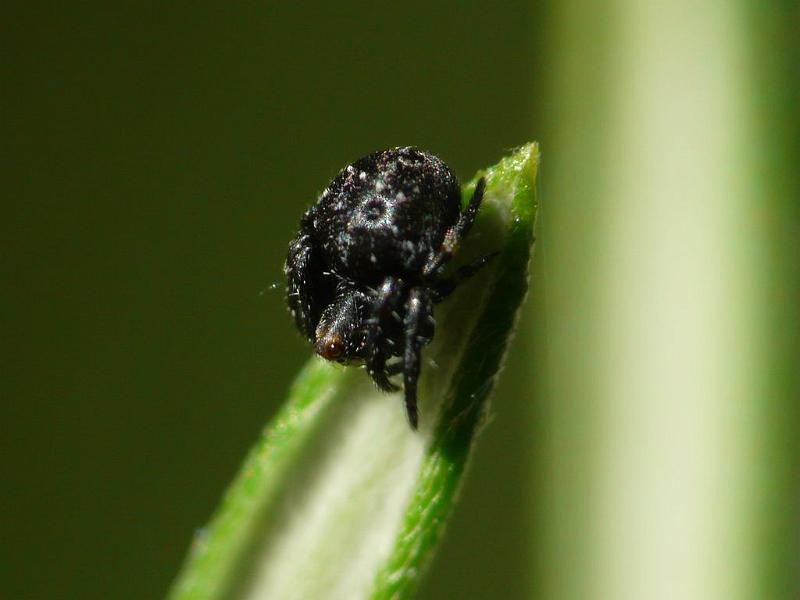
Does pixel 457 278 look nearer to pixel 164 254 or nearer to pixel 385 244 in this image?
pixel 385 244

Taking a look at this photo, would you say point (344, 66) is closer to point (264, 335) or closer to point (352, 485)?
point (264, 335)

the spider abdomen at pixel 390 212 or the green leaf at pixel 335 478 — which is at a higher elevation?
the spider abdomen at pixel 390 212

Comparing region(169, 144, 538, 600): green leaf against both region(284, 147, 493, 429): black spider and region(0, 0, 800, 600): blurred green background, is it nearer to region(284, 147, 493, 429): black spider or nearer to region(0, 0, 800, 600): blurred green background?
region(284, 147, 493, 429): black spider

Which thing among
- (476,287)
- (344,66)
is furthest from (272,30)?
(476,287)

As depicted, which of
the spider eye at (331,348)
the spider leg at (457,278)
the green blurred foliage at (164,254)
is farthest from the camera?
the green blurred foliage at (164,254)

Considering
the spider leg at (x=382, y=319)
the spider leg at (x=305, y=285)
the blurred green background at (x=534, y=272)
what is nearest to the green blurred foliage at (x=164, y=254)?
the blurred green background at (x=534, y=272)

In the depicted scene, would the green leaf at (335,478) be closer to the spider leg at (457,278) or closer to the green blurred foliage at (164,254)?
the spider leg at (457,278)
